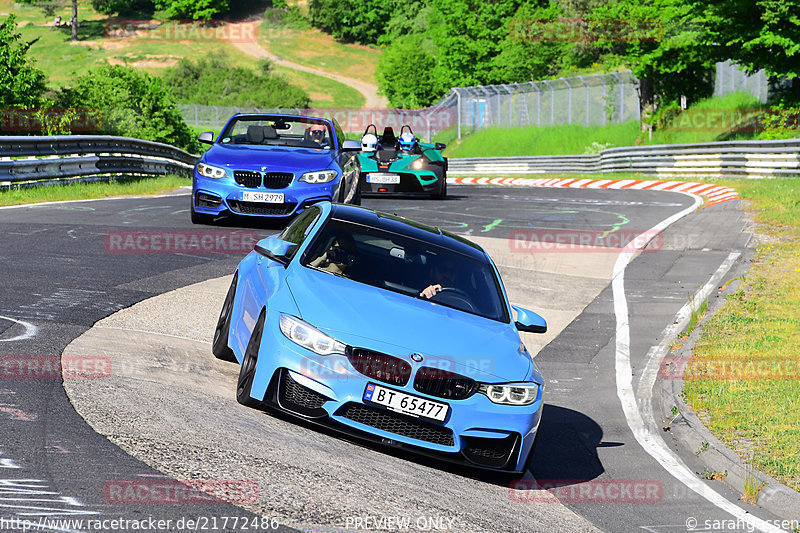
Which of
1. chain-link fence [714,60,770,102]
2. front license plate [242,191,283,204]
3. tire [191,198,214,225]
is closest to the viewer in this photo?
front license plate [242,191,283,204]

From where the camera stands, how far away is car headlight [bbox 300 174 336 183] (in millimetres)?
15195

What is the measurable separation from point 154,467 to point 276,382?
1.29 m

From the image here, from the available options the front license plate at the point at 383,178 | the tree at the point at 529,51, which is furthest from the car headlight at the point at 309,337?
the tree at the point at 529,51

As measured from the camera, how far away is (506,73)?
270ft

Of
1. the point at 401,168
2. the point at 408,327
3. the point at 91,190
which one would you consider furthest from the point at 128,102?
the point at 408,327

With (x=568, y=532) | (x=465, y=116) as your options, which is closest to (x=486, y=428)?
(x=568, y=532)

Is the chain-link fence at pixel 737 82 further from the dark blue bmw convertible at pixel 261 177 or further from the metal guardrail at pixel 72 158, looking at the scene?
the dark blue bmw convertible at pixel 261 177

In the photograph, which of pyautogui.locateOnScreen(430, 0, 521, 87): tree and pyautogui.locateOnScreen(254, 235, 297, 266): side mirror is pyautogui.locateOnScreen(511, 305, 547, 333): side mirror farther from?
pyautogui.locateOnScreen(430, 0, 521, 87): tree

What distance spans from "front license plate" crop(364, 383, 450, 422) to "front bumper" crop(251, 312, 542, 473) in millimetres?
28

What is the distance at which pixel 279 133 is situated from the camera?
16547 millimetres

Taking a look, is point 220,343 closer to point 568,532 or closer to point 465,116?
point 568,532

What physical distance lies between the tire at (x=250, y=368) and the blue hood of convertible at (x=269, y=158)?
8.42 meters

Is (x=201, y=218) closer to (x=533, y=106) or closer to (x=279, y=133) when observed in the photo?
(x=279, y=133)

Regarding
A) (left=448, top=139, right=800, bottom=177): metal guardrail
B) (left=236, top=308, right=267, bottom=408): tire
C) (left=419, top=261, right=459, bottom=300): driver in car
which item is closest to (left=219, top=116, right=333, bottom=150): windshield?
(left=419, top=261, right=459, bottom=300): driver in car
